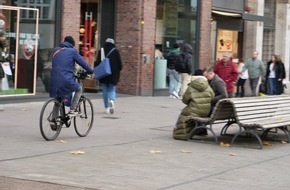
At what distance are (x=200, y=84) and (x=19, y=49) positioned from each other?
728 cm

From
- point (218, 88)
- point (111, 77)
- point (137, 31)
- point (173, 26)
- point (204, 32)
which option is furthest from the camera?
point (204, 32)

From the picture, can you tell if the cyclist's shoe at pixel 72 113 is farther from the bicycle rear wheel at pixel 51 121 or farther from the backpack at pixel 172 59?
the backpack at pixel 172 59

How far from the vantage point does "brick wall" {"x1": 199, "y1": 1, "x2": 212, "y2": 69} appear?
2444 cm

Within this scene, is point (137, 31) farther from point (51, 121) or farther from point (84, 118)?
point (51, 121)

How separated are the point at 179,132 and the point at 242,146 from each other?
1.18 metres

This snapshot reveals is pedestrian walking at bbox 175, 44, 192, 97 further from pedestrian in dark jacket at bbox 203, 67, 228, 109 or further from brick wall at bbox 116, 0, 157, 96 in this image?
pedestrian in dark jacket at bbox 203, 67, 228, 109

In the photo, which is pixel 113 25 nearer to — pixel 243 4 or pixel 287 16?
pixel 243 4

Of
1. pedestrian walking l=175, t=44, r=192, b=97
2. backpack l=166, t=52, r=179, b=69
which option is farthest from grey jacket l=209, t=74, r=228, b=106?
backpack l=166, t=52, r=179, b=69

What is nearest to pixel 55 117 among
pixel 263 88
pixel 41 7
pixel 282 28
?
pixel 41 7

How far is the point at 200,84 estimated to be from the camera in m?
11.8

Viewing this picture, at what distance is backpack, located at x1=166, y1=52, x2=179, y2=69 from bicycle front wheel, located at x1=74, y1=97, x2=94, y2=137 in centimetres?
935

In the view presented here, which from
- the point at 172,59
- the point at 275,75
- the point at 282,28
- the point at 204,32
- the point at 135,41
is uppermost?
the point at 282,28

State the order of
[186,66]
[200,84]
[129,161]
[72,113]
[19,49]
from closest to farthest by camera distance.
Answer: [129,161] < [72,113] < [200,84] < [19,49] < [186,66]

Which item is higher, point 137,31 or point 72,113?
point 137,31
